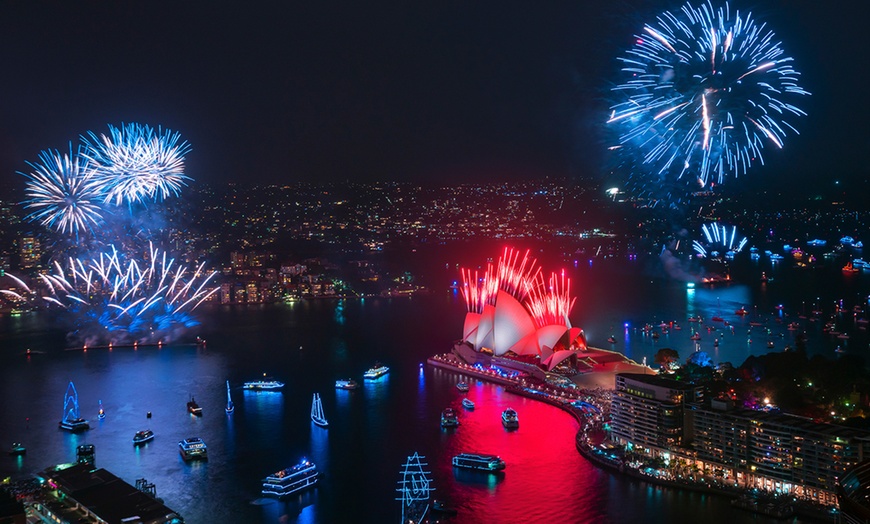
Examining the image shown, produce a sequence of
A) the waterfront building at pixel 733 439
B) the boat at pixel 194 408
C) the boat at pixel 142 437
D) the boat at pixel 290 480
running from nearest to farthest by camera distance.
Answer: the waterfront building at pixel 733 439, the boat at pixel 290 480, the boat at pixel 142 437, the boat at pixel 194 408

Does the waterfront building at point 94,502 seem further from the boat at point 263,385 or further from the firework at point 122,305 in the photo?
the firework at point 122,305

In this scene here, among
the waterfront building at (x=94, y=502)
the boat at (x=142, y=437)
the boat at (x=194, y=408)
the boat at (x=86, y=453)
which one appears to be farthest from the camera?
the boat at (x=194, y=408)

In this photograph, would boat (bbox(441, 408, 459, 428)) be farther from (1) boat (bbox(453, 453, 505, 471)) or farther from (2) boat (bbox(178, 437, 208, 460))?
(2) boat (bbox(178, 437, 208, 460))

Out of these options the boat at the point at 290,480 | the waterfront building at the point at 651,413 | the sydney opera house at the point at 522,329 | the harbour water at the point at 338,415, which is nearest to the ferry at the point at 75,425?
the harbour water at the point at 338,415

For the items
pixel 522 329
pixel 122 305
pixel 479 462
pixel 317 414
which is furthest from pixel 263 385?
pixel 122 305

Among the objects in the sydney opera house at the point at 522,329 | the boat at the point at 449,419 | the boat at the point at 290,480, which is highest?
the sydney opera house at the point at 522,329

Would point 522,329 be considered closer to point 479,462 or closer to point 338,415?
point 338,415

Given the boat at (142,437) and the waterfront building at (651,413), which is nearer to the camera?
the waterfront building at (651,413)
